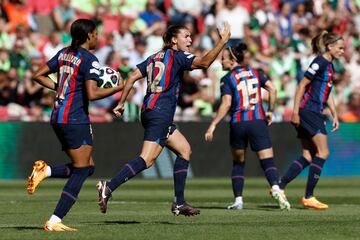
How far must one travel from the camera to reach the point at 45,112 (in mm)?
22578

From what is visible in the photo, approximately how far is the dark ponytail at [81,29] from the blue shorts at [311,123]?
476 cm

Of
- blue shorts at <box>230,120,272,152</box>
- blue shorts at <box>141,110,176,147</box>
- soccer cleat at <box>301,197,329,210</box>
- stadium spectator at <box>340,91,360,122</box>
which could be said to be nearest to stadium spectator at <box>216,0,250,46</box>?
stadium spectator at <box>340,91,360,122</box>

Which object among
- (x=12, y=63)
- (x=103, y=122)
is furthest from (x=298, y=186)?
(x=12, y=63)

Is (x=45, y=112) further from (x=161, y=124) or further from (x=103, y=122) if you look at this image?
(x=161, y=124)

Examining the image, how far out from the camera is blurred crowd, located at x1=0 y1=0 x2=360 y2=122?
22.9 m

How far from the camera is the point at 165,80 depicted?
1195 centimetres

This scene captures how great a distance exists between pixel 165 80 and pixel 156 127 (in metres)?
0.56

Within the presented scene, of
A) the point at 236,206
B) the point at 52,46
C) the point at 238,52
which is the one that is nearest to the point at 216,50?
the point at 238,52

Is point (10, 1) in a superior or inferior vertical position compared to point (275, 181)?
superior

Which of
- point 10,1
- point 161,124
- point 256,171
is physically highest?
point 10,1

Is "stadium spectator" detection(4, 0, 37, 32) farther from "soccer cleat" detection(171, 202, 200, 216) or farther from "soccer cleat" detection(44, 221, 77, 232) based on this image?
"soccer cleat" detection(44, 221, 77, 232)

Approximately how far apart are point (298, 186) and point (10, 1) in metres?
8.20

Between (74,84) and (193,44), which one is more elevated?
(193,44)

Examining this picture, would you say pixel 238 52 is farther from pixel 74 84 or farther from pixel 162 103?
pixel 74 84
